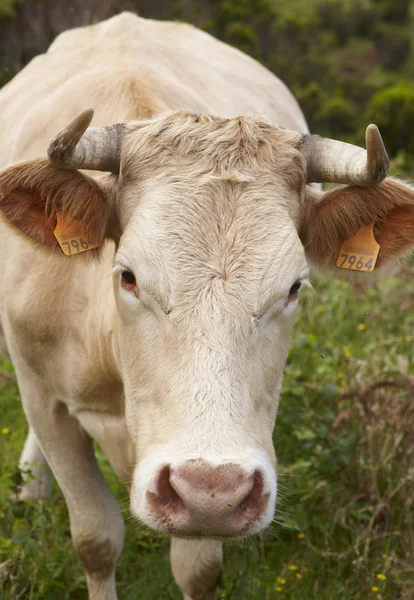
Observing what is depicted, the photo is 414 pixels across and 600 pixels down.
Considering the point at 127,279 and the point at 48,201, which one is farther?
the point at 48,201

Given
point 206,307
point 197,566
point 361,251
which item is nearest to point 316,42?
point 361,251

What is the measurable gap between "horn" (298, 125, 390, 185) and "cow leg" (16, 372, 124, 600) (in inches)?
63.8

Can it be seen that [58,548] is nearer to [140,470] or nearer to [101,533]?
[101,533]

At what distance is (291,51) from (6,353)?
1277cm

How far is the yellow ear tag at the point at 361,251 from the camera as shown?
11.9ft

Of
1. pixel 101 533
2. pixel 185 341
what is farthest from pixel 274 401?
pixel 101 533

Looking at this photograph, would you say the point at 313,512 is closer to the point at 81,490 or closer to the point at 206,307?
the point at 81,490

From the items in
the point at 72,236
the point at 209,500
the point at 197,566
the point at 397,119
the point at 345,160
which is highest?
the point at 345,160

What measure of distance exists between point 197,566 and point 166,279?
63.7 inches

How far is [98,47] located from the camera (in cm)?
498

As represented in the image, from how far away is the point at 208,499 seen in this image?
265 cm

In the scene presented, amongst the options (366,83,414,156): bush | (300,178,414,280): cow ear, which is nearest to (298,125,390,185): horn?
(300,178,414,280): cow ear

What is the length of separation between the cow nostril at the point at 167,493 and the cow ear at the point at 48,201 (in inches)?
44.7

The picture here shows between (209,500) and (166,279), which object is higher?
(166,279)
